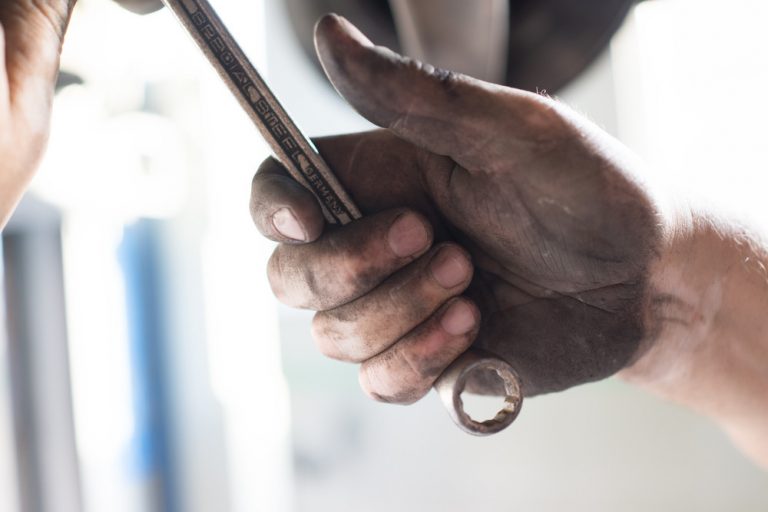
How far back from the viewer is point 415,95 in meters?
0.49

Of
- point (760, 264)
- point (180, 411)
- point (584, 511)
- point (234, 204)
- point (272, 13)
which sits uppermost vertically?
point (272, 13)

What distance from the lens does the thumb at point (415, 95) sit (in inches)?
18.2

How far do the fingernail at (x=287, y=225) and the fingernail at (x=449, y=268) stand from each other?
123 mm

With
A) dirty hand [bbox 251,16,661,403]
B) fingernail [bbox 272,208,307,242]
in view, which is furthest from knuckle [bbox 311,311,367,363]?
fingernail [bbox 272,208,307,242]

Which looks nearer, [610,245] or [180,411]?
[610,245]

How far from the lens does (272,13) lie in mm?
1917

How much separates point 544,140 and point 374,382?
0.95ft

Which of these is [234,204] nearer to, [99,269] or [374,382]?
[99,269]

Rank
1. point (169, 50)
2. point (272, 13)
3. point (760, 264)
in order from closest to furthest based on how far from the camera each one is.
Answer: point (760, 264) → point (169, 50) → point (272, 13)

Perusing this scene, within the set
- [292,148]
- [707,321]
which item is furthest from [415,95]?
[707,321]

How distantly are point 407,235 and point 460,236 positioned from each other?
0.32 feet

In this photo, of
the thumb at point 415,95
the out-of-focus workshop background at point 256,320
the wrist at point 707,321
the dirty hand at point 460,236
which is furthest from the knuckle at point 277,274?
the out-of-focus workshop background at point 256,320

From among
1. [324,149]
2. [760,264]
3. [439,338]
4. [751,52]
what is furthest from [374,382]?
[751,52]

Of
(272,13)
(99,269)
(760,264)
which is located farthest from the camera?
(272,13)
